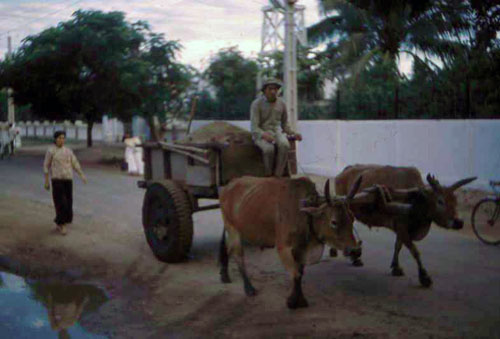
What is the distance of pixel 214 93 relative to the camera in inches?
1129

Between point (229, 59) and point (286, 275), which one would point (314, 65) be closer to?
point (229, 59)

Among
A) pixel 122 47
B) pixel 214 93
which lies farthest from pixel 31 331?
pixel 214 93

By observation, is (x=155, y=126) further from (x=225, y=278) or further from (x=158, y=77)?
(x=225, y=278)

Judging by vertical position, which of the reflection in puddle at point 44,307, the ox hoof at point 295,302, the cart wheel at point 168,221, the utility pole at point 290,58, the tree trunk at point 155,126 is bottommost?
the reflection in puddle at point 44,307

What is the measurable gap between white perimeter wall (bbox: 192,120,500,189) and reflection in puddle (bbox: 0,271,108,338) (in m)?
8.03

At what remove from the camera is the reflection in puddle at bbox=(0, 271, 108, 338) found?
593 cm

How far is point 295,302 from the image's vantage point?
20.5 feet

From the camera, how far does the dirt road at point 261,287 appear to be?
228 inches

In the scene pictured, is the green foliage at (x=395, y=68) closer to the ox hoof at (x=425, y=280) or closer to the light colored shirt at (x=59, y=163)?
the ox hoof at (x=425, y=280)

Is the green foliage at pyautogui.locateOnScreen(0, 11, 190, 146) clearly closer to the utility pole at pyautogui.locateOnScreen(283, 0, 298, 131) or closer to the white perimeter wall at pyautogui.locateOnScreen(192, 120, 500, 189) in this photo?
the white perimeter wall at pyautogui.locateOnScreen(192, 120, 500, 189)

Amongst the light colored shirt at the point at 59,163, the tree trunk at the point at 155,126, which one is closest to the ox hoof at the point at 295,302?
the light colored shirt at the point at 59,163

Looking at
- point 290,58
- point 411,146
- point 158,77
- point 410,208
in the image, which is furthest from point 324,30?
point 410,208

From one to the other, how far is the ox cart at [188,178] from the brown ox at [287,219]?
0.98 meters

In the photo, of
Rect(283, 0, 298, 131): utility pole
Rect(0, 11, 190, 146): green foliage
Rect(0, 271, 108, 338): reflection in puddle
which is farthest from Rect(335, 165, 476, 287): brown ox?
Rect(0, 11, 190, 146): green foliage
